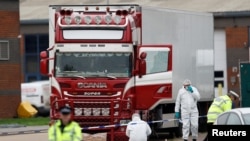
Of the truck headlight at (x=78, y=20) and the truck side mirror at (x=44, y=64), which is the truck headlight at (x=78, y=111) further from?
the truck headlight at (x=78, y=20)

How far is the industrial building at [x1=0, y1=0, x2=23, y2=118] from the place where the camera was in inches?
1784

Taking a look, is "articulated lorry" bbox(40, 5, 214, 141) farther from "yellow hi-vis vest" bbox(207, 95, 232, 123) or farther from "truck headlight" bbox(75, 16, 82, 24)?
"yellow hi-vis vest" bbox(207, 95, 232, 123)

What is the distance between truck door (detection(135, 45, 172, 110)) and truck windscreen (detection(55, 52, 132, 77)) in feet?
1.50

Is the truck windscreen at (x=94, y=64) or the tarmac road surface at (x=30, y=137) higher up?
the truck windscreen at (x=94, y=64)

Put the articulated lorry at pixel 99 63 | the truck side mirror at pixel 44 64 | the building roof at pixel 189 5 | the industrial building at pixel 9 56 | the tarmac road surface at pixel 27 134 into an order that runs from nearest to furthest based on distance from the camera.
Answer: the articulated lorry at pixel 99 63, the truck side mirror at pixel 44 64, the tarmac road surface at pixel 27 134, the industrial building at pixel 9 56, the building roof at pixel 189 5

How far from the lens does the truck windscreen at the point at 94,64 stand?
2698cm

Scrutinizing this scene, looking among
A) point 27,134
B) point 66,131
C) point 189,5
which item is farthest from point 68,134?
point 189,5

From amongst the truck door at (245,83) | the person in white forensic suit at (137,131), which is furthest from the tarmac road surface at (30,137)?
the person in white forensic suit at (137,131)

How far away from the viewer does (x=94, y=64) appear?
27.0 meters

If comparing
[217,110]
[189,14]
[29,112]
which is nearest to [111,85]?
[217,110]

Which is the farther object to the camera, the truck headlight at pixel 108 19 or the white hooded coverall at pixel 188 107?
the white hooded coverall at pixel 188 107

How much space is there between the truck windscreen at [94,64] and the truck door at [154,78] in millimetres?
458

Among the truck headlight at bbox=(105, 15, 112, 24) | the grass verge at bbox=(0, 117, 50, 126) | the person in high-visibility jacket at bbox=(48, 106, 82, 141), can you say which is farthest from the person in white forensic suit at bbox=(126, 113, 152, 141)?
the grass verge at bbox=(0, 117, 50, 126)

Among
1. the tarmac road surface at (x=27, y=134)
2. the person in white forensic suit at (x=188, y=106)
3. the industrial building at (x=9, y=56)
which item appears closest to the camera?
the person in white forensic suit at (x=188, y=106)
